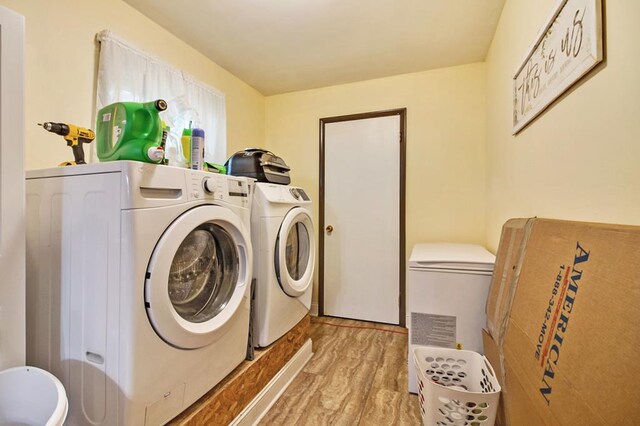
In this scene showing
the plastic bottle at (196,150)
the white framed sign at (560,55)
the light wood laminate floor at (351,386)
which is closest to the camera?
the white framed sign at (560,55)

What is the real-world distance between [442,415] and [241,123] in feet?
8.68

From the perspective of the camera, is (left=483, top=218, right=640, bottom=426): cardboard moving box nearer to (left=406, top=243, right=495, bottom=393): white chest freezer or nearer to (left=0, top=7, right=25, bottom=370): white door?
(left=406, top=243, right=495, bottom=393): white chest freezer

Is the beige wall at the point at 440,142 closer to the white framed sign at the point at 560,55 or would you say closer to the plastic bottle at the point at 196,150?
the white framed sign at the point at 560,55

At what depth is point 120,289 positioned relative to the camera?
89 centimetres

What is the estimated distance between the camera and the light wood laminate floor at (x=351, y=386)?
56.3 inches

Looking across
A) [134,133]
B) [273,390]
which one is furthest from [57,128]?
[273,390]

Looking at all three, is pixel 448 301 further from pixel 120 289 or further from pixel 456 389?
pixel 120 289

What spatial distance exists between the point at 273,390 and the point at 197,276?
811 millimetres

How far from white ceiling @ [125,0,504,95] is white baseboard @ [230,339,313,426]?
A: 219 cm

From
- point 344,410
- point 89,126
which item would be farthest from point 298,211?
point 89,126

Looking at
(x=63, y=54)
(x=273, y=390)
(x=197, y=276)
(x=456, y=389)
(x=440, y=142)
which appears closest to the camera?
(x=456, y=389)

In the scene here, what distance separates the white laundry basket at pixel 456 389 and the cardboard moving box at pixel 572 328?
0.26 ft

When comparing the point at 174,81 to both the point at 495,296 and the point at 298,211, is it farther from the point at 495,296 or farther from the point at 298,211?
the point at 495,296

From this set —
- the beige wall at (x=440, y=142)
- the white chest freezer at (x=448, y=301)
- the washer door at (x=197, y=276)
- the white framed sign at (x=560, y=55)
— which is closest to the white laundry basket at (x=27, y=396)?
the washer door at (x=197, y=276)
